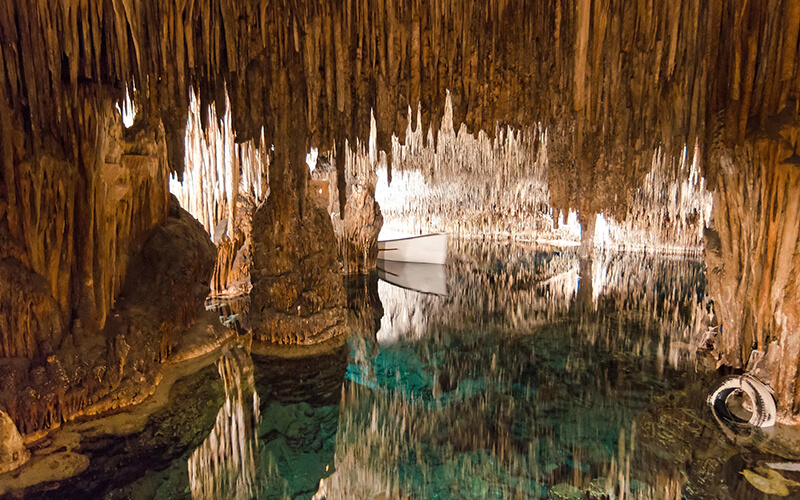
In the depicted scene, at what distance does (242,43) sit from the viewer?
533 centimetres

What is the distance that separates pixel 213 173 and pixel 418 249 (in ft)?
30.0

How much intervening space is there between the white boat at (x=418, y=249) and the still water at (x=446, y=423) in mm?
8115

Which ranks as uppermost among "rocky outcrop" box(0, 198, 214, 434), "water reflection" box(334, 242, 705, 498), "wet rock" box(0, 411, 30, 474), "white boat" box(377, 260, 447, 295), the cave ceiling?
the cave ceiling

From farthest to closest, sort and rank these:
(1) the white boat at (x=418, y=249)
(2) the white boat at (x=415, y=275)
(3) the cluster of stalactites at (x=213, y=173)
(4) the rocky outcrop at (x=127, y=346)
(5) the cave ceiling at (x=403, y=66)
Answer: (1) the white boat at (x=418, y=249), (2) the white boat at (x=415, y=275), (3) the cluster of stalactites at (x=213, y=173), (5) the cave ceiling at (x=403, y=66), (4) the rocky outcrop at (x=127, y=346)

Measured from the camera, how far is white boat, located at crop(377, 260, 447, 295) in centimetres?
1103

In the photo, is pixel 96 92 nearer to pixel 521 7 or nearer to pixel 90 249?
pixel 90 249

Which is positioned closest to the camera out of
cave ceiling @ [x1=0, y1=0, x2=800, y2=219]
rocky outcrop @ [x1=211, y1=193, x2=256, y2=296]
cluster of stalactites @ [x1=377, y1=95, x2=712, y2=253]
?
cave ceiling @ [x1=0, y1=0, x2=800, y2=219]

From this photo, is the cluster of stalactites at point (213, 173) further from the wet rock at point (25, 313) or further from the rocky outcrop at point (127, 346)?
the wet rock at point (25, 313)

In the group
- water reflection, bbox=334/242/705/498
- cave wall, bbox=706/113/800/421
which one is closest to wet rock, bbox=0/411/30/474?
water reflection, bbox=334/242/705/498

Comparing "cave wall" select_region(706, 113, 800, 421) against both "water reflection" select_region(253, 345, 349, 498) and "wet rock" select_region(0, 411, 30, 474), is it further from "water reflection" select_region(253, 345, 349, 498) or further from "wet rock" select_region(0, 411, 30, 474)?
"wet rock" select_region(0, 411, 30, 474)

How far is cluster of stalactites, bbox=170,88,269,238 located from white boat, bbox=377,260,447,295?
461 centimetres

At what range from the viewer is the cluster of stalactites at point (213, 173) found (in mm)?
7597

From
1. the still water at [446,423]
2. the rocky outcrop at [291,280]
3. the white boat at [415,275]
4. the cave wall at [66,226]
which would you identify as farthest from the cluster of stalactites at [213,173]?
the white boat at [415,275]

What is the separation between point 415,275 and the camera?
13133 millimetres
